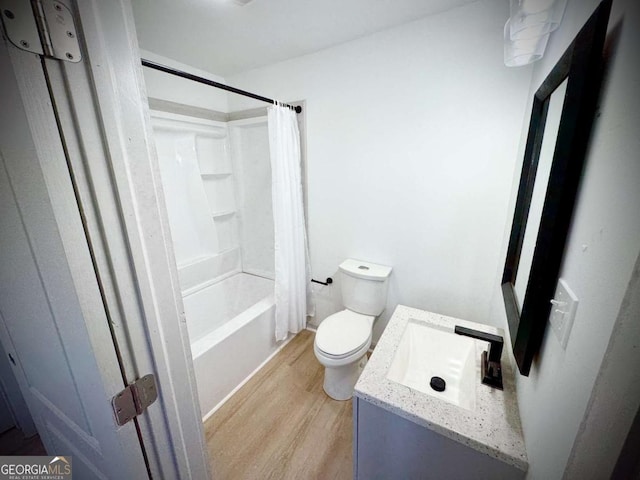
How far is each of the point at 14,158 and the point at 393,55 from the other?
5.91ft

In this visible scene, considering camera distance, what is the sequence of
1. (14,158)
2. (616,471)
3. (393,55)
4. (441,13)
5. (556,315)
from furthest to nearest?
1. (393,55)
2. (441,13)
3. (556,315)
4. (14,158)
5. (616,471)

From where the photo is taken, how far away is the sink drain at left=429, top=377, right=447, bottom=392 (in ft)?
3.30

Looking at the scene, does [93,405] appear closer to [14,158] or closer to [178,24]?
[14,158]

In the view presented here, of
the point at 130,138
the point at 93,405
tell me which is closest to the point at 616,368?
the point at 130,138

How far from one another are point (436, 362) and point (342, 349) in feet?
1.93

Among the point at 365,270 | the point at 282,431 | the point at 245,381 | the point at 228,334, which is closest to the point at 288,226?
the point at 365,270

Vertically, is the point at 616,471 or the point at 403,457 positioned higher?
the point at 616,471

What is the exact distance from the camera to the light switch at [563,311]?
510 mm

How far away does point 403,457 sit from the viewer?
0.90m

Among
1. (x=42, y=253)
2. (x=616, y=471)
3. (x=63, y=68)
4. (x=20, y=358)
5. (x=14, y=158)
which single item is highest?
(x=63, y=68)

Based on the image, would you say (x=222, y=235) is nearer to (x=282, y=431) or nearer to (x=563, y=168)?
(x=282, y=431)

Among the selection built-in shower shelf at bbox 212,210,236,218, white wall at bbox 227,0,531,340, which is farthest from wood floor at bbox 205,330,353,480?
built-in shower shelf at bbox 212,210,236,218

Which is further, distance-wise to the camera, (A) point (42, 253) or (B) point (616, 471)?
(A) point (42, 253)

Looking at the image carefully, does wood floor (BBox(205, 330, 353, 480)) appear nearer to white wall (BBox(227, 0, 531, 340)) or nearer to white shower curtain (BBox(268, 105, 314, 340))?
white shower curtain (BBox(268, 105, 314, 340))
